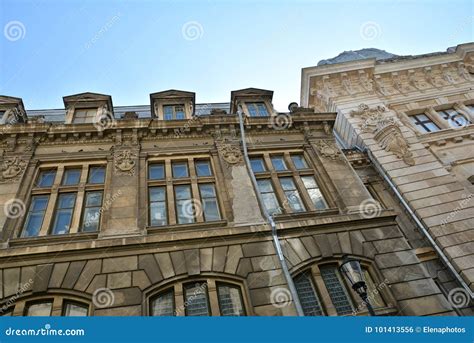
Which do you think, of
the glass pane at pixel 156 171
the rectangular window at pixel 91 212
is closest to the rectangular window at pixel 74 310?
the rectangular window at pixel 91 212

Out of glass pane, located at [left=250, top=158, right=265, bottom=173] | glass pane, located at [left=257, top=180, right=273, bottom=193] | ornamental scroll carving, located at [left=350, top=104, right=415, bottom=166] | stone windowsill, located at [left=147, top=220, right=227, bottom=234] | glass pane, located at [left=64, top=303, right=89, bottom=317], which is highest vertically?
ornamental scroll carving, located at [left=350, top=104, right=415, bottom=166]

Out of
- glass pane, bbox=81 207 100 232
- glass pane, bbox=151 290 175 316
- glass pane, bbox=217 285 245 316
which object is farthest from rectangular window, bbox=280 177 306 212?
glass pane, bbox=81 207 100 232

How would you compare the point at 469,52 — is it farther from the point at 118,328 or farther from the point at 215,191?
the point at 118,328

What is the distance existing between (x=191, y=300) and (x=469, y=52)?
21675 mm

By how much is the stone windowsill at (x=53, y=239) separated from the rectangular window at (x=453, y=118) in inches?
697

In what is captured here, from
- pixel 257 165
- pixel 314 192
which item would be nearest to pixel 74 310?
pixel 257 165

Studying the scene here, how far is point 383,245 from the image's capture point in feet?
32.3

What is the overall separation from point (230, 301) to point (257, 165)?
592cm

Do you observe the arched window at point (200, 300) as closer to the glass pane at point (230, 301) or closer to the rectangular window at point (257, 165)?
the glass pane at point (230, 301)

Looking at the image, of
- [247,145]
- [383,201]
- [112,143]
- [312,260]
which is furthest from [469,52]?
[112,143]

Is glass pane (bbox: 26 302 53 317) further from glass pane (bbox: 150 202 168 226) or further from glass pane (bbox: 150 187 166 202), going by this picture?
glass pane (bbox: 150 187 166 202)

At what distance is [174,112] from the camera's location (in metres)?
14.8

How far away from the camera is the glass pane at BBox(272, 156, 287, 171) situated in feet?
41.9

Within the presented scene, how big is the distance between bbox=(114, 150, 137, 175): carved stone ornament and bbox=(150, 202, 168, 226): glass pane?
5.35ft
